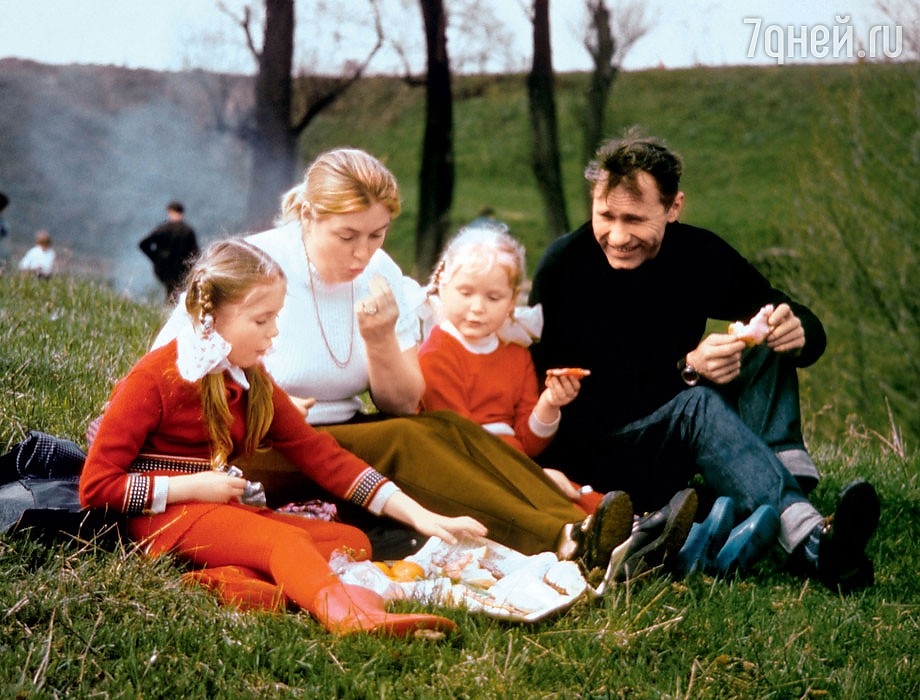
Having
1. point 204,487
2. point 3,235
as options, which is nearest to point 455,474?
point 204,487

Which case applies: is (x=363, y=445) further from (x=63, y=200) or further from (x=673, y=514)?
(x=63, y=200)

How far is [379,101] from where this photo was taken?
2777 cm

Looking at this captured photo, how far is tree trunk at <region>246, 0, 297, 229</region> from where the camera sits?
14016 millimetres

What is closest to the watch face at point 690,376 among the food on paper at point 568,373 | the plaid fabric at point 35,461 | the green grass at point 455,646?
the food on paper at point 568,373

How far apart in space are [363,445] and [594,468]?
100cm

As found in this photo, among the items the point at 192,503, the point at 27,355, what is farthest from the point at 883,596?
the point at 27,355

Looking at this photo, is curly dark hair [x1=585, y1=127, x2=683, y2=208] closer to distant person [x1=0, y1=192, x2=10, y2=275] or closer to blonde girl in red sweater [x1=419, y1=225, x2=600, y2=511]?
blonde girl in red sweater [x1=419, y1=225, x2=600, y2=511]

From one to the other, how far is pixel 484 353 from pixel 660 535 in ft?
4.06

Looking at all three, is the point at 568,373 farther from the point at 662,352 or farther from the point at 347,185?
the point at 347,185

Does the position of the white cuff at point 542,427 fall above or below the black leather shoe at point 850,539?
above

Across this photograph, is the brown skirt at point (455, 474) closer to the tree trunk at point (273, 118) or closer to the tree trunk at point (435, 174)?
the tree trunk at point (273, 118)

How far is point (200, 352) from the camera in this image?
327 cm

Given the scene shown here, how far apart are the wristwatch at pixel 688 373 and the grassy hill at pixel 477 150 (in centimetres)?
815

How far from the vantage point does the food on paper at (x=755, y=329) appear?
3.99 meters
